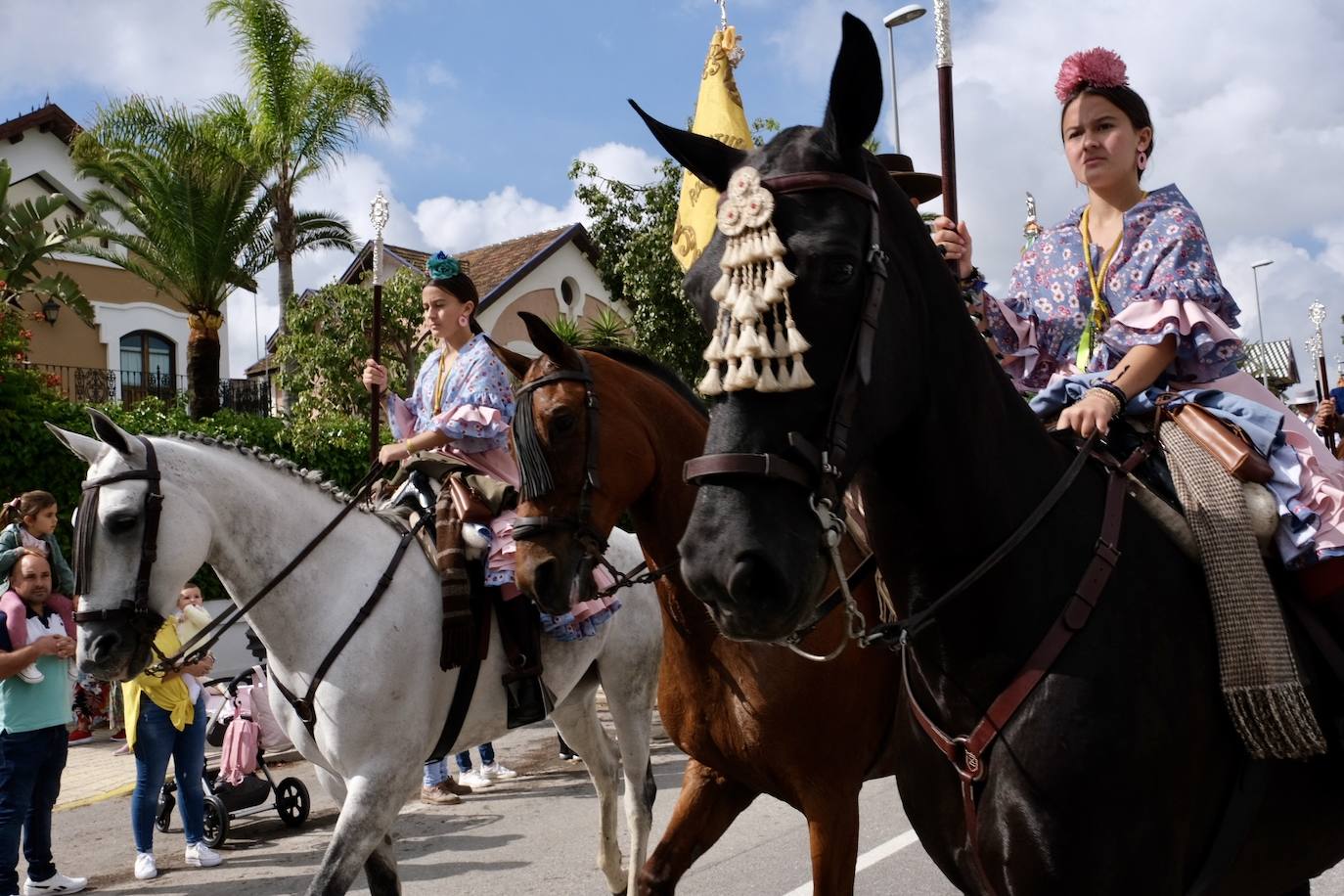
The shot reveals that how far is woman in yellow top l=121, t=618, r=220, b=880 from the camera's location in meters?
6.88

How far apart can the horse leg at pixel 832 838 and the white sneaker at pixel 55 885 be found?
5125mm

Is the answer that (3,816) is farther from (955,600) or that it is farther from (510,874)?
(955,600)

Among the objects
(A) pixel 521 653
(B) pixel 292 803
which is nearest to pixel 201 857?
(B) pixel 292 803

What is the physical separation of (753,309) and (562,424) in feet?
6.98

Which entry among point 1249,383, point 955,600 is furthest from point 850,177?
point 1249,383

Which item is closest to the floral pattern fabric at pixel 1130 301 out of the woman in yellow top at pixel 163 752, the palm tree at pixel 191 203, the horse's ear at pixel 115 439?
the horse's ear at pixel 115 439

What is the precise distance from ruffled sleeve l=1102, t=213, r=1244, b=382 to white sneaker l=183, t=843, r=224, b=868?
656cm

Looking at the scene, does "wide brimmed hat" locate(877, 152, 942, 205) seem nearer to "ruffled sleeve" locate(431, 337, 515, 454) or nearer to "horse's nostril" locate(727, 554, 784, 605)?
"horse's nostril" locate(727, 554, 784, 605)

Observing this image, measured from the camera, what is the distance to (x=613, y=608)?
513 centimetres

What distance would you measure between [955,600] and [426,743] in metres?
2.89

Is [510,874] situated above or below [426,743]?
below

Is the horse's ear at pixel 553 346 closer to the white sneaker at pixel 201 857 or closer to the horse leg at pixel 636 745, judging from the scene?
the horse leg at pixel 636 745

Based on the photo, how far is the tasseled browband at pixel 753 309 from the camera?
70.1 inches

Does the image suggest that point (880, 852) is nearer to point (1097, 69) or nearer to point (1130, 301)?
point (1130, 301)
